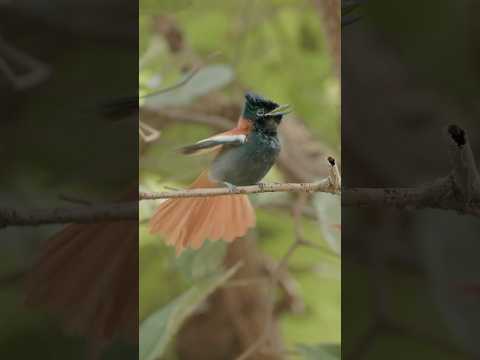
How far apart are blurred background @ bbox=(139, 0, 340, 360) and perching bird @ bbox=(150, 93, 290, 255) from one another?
0.02 metres

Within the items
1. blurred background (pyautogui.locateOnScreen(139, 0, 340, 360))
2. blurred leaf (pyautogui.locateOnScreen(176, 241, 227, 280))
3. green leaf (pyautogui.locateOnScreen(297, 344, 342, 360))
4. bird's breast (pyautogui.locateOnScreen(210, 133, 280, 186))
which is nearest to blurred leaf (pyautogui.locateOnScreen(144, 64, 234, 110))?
blurred background (pyautogui.locateOnScreen(139, 0, 340, 360))

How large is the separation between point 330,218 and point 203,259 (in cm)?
19

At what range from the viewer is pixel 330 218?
94 cm

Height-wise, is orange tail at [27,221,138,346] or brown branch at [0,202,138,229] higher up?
brown branch at [0,202,138,229]

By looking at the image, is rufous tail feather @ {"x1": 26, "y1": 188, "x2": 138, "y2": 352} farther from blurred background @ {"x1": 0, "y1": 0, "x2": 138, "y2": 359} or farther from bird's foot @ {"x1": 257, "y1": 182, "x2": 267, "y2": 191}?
bird's foot @ {"x1": 257, "y1": 182, "x2": 267, "y2": 191}

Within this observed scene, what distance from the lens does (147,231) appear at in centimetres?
95

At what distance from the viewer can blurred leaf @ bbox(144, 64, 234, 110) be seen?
965mm

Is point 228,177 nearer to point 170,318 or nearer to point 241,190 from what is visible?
point 241,190

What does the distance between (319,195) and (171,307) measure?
0.85 feet

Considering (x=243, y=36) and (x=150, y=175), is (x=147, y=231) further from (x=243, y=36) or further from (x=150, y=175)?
(x=243, y=36)

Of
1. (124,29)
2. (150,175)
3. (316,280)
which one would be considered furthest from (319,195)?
(124,29)

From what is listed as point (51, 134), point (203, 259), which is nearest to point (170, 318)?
point (203, 259)

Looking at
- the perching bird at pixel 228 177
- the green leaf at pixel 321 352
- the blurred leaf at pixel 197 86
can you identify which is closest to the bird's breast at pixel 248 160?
the perching bird at pixel 228 177
